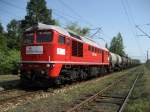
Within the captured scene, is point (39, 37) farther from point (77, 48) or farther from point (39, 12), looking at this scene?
point (39, 12)

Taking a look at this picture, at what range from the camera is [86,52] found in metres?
23.1

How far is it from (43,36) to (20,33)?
232 ft

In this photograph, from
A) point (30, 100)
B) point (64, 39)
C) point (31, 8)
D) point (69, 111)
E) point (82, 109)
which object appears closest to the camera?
point (69, 111)

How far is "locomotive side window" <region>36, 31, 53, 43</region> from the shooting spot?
16.5 meters

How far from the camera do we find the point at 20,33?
282 ft

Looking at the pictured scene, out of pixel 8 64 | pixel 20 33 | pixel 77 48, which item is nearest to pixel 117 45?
pixel 20 33

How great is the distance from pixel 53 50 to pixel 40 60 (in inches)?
35.4

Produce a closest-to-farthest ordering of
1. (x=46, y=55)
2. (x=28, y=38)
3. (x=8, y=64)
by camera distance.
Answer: (x=46, y=55)
(x=28, y=38)
(x=8, y=64)

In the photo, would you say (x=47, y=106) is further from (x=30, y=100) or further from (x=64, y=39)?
(x=64, y=39)

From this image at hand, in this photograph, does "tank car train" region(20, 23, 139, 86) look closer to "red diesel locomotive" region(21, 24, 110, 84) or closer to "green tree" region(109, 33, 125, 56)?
"red diesel locomotive" region(21, 24, 110, 84)

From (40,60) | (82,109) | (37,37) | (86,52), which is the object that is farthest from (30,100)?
(86,52)

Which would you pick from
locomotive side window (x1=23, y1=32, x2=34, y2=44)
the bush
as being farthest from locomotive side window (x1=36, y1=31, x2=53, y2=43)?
the bush

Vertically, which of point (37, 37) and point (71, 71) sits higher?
point (37, 37)

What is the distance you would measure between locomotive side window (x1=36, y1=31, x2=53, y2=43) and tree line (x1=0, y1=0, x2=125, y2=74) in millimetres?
1187
